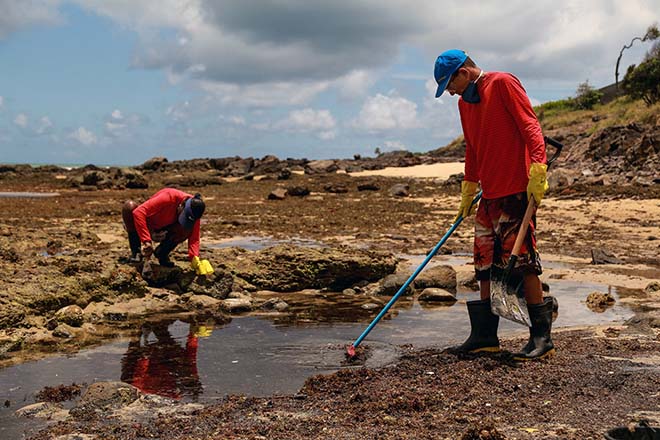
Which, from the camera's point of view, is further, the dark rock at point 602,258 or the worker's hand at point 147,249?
the dark rock at point 602,258

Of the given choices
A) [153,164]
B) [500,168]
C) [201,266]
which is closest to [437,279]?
[201,266]

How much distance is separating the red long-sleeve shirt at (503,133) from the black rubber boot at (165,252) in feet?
14.5

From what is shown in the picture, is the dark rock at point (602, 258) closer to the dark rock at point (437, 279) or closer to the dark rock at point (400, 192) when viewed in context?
the dark rock at point (437, 279)

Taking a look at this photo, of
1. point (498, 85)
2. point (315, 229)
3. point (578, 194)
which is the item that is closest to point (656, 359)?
point (498, 85)

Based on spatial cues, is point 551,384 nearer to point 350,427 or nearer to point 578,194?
point 350,427

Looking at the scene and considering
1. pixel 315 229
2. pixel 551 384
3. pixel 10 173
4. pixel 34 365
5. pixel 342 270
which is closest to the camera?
pixel 551 384

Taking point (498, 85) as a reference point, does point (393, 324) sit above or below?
below

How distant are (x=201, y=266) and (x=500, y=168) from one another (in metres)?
4.30

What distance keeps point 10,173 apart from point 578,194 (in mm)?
33441

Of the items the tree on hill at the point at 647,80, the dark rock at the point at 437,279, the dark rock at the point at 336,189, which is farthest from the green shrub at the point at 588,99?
the dark rock at the point at 437,279

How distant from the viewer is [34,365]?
5.53 metres

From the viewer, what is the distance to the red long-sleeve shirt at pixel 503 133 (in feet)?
16.3

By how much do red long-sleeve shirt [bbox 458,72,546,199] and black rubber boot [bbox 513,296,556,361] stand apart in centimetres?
87

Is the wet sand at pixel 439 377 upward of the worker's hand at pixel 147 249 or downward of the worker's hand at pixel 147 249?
downward
